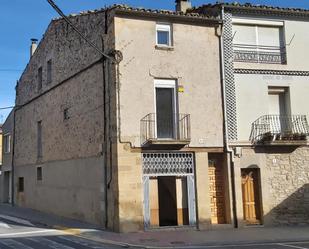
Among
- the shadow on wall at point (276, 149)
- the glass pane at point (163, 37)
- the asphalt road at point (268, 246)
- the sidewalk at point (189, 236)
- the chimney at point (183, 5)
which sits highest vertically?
the chimney at point (183, 5)

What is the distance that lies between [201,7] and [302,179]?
7913 mm

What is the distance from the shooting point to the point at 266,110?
1858 cm

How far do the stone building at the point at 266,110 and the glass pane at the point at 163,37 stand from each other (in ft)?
7.50

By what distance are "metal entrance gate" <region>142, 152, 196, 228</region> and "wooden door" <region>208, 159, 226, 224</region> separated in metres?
0.95

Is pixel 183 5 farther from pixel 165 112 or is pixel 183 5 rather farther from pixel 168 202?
pixel 168 202

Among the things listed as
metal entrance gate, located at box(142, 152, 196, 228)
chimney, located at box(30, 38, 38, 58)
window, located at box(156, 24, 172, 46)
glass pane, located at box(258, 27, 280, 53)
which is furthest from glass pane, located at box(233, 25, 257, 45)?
chimney, located at box(30, 38, 38, 58)

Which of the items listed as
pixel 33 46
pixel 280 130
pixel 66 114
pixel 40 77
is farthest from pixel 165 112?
pixel 33 46

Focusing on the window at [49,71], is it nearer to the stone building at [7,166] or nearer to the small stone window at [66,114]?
the small stone window at [66,114]

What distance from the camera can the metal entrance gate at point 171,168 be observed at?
16891mm

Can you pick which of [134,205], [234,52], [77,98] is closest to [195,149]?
[134,205]

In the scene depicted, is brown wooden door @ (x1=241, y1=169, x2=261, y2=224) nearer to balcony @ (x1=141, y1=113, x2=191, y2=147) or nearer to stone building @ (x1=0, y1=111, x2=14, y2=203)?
balcony @ (x1=141, y1=113, x2=191, y2=147)

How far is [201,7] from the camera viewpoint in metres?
19.1

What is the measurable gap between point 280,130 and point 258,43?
140 inches

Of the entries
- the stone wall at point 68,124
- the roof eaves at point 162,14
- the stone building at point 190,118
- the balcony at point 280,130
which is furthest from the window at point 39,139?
the balcony at point 280,130
